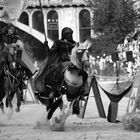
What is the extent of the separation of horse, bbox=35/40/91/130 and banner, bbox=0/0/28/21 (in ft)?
9.45

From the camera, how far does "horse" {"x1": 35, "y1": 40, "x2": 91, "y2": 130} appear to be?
10.2 metres

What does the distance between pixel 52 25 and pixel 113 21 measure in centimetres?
3463

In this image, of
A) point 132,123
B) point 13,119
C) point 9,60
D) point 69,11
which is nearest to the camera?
point 132,123

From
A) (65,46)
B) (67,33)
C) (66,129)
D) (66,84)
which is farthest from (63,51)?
(66,129)

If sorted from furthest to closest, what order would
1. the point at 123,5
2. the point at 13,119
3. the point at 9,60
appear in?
the point at 123,5, the point at 13,119, the point at 9,60

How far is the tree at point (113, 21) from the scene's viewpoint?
135 feet

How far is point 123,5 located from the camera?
41.0 metres

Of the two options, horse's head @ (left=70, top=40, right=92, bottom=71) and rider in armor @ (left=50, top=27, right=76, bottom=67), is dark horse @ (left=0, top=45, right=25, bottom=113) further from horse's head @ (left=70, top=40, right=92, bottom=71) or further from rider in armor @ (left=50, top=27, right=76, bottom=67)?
horse's head @ (left=70, top=40, right=92, bottom=71)

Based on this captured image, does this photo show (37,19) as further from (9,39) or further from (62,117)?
(62,117)

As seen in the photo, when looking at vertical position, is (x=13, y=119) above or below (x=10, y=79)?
below

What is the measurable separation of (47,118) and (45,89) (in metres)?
0.57

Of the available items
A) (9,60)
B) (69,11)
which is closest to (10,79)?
(9,60)

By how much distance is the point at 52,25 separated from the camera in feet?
251

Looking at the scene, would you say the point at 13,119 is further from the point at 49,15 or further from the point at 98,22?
the point at 49,15
